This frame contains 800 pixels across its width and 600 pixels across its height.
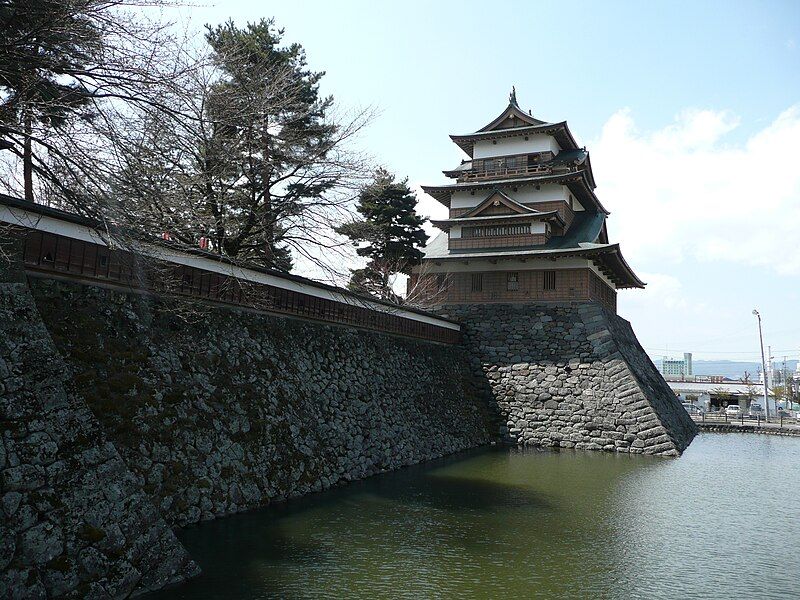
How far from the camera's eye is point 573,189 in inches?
949

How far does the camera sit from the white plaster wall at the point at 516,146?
→ 78.6 ft

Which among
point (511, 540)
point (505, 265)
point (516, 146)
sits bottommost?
point (511, 540)

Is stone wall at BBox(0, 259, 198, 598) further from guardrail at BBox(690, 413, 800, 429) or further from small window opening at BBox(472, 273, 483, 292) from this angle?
guardrail at BBox(690, 413, 800, 429)

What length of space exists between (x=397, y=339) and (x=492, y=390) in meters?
5.02

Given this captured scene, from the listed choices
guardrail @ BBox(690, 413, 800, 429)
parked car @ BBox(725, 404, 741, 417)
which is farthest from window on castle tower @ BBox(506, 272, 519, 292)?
parked car @ BBox(725, 404, 741, 417)

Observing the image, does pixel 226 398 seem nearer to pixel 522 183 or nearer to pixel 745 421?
pixel 522 183

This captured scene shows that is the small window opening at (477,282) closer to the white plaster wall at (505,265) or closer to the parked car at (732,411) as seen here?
the white plaster wall at (505,265)

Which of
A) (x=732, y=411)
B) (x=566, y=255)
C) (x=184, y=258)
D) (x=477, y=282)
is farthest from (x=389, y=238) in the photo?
(x=732, y=411)

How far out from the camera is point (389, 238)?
25250mm

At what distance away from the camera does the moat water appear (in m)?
6.75

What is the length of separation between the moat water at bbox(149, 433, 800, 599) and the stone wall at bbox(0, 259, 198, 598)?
1.95ft

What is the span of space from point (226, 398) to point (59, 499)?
181 inches

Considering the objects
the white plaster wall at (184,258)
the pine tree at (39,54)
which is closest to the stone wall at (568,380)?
the white plaster wall at (184,258)

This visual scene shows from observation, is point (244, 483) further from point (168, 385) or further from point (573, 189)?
point (573, 189)
